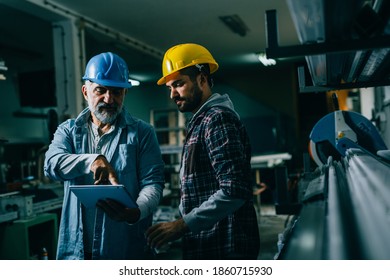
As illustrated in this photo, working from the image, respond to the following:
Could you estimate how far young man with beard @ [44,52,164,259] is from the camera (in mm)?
1228

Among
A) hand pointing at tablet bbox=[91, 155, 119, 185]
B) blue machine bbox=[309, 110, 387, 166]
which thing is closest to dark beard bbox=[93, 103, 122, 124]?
hand pointing at tablet bbox=[91, 155, 119, 185]

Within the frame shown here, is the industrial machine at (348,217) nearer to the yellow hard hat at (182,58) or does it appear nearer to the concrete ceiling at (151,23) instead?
the yellow hard hat at (182,58)

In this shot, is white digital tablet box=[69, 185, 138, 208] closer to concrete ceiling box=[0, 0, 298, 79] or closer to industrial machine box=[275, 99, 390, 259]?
industrial machine box=[275, 99, 390, 259]

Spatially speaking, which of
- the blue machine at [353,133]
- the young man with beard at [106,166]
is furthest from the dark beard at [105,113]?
the blue machine at [353,133]

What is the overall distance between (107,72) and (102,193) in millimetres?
464

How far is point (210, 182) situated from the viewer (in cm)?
116

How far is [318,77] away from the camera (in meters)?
1.36

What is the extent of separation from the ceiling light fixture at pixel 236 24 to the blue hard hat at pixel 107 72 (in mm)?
3266

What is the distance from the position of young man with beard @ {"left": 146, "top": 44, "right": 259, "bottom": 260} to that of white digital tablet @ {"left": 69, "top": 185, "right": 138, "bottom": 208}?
0.41 ft

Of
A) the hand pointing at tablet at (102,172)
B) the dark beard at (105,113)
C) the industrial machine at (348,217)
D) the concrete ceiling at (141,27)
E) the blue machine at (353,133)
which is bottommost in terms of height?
the industrial machine at (348,217)

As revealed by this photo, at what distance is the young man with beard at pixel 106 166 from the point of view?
48.3 inches

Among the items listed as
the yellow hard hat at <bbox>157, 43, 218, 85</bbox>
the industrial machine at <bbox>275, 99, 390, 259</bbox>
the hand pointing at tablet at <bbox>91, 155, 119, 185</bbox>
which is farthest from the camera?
the yellow hard hat at <bbox>157, 43, 218, 85</bbox>

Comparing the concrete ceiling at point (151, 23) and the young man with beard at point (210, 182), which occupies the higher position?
the concrete ceiling at point (151, 23)

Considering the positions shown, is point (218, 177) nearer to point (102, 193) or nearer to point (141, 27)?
point (102, 193)
